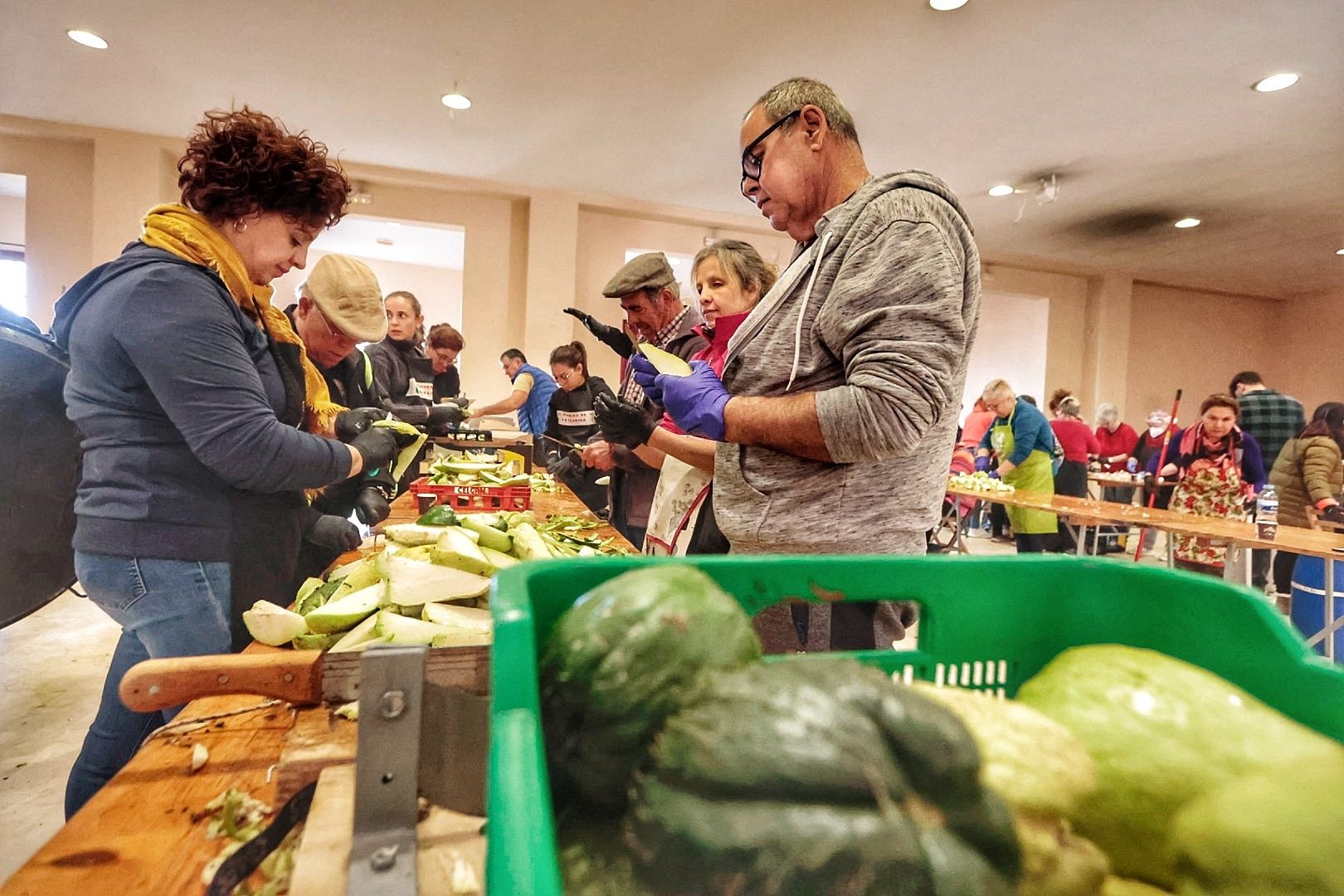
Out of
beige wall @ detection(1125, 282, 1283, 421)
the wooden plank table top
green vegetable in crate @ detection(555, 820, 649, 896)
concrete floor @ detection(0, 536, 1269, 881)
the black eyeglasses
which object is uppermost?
beige wall @ detection(1125, 282, 1283, 421)

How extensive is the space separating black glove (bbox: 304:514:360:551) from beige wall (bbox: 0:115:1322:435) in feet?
20.1

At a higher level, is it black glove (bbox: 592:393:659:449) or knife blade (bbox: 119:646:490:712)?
black glove (bbox: 592:393:659:449)

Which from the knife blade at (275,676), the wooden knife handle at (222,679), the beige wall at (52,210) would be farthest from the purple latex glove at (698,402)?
the beige wall at (52,210)

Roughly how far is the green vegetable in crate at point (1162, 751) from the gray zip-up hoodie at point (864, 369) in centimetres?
65

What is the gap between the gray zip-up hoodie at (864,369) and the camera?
1.04 m

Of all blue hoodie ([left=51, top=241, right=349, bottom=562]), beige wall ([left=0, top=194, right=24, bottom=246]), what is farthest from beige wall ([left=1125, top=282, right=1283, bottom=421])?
beige wall ([left=0, top=194, right=24, bottom=246])

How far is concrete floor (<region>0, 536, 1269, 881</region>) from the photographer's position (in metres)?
2.01

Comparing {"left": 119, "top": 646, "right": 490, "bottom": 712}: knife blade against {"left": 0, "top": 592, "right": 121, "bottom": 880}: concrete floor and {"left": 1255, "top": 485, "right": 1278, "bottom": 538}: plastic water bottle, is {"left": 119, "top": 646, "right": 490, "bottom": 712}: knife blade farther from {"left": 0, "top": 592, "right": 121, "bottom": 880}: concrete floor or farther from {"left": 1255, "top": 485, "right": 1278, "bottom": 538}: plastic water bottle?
{"left": 1255, "top": 485, "right": 1278, "bottom": 538}: plastic water bottle

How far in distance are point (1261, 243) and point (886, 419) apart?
35.6 ft

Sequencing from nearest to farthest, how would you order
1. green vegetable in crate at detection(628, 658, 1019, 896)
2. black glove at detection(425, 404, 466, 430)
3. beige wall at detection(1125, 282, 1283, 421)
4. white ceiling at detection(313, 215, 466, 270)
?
1. green vegetable in crate at detection(628, 658, 1019, 896)
2. black glove at detection(425, 404, 466, 430)
3. white ceiling at detection(313, 215, 466, 270)
4. beige wall at detection(1125, 282, 1283, 421)

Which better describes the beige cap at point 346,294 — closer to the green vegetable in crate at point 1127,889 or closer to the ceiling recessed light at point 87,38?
the green vegetable in crate at point 1127,889

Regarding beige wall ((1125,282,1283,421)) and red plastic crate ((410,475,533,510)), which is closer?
red plastic crate ((410,475,533,510))

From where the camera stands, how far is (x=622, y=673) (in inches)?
15.1

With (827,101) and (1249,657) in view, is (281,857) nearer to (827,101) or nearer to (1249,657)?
(1249,657)
